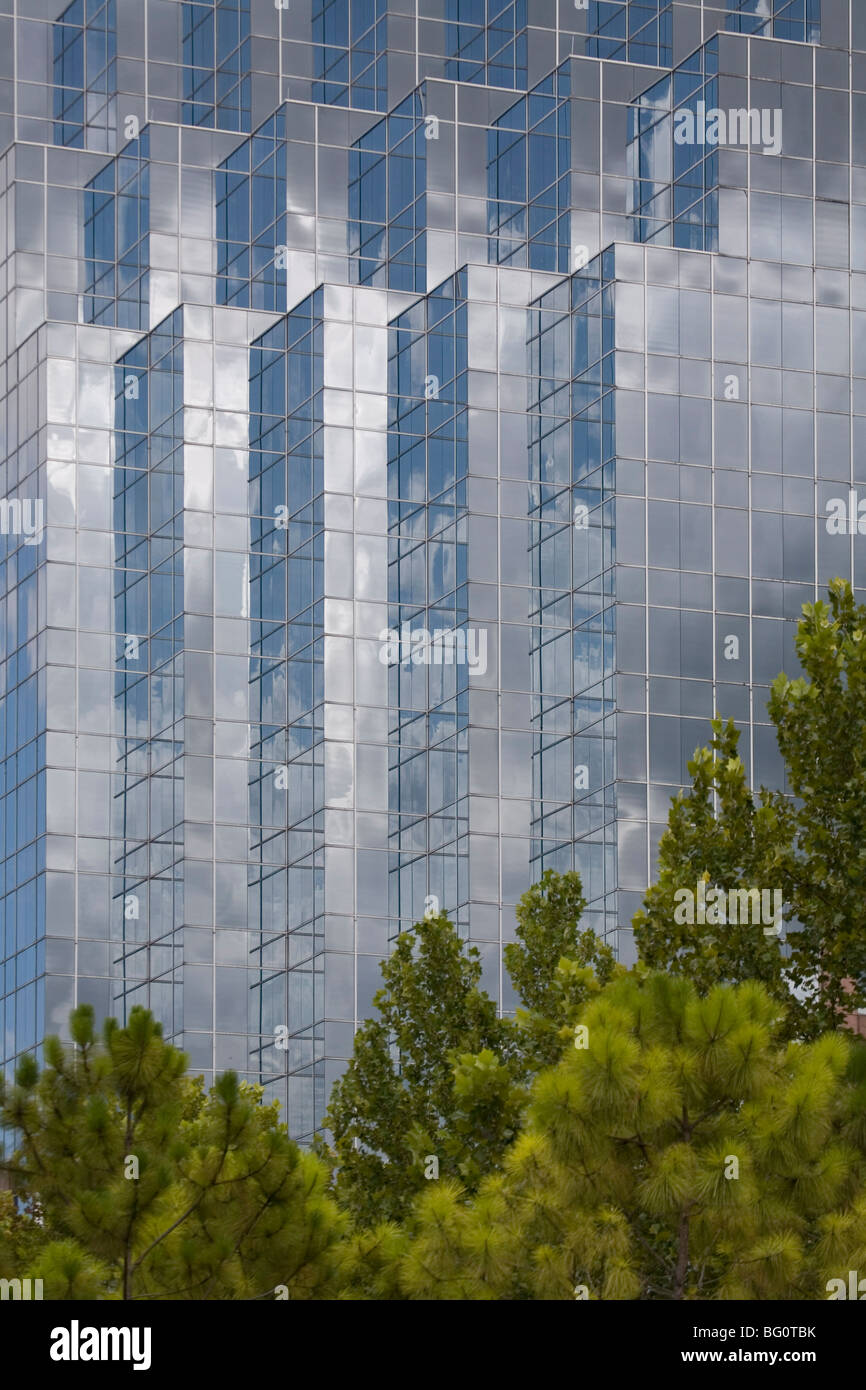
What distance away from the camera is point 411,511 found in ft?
329

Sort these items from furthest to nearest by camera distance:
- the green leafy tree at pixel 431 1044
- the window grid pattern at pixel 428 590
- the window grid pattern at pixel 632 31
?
the window grid pattern at pixel 632 31, the window grid pattern at pixel 428 590, the green leafy tree at pixel 431 1044

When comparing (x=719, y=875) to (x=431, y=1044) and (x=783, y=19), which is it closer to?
(x=431, y=1044)

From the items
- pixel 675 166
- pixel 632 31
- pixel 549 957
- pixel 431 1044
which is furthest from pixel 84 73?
pixel 549 957

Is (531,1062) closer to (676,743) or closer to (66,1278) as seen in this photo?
(66,1278)

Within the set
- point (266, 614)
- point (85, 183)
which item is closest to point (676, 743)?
point (266, 614)

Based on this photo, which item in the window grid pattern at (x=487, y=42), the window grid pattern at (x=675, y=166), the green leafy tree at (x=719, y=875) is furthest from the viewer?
the window grid pattern at (x=487, y=42)

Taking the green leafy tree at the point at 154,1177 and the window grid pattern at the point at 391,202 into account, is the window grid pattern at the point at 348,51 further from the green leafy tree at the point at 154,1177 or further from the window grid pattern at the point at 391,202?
the green leafy tree at the point at 154,1177

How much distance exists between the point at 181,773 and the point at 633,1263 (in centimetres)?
7295

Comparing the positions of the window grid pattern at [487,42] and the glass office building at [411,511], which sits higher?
the window grid pattern at [487,42]

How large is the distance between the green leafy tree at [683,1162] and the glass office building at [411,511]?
62388 mm

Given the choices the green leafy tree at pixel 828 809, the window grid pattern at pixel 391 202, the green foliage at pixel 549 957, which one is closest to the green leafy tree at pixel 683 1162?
the green leafy tree at pixel 828 809

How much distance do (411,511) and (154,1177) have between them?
7217 centimetres

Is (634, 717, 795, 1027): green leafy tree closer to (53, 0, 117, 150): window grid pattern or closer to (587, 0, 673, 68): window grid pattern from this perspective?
(587, 0, 673, 68): window grid pattern

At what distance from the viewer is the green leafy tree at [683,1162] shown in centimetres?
2658
